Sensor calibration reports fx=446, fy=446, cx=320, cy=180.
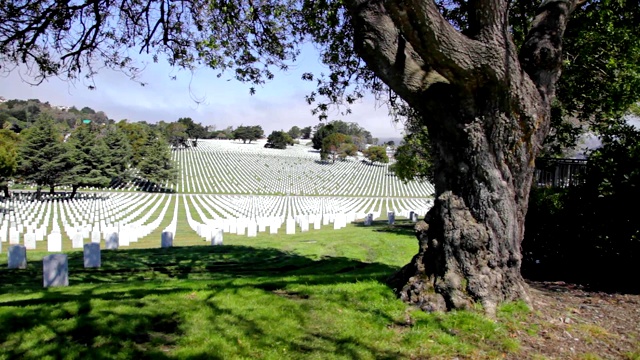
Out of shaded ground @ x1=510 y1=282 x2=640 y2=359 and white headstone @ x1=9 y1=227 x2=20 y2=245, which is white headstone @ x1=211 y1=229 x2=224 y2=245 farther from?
shaded ground @ x1=510 y1=282 x2=640 y2=359

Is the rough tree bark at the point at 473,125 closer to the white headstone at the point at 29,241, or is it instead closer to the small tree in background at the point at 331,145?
the white headstone at the point at 29,241

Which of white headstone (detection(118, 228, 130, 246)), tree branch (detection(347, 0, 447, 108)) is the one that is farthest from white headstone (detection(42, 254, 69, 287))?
white headstone (detection(118, 228, 130, 246))

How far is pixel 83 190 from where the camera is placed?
60.4 meters


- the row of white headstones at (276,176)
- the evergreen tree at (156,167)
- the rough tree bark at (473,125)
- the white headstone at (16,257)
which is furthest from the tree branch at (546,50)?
the evergreen tree at (156,167)

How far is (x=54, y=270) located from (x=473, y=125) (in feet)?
25.6

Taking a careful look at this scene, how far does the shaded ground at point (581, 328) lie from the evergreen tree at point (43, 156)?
55.0 metres

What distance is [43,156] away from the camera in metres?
50.4

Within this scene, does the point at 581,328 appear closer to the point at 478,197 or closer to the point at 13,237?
the point at 478,197

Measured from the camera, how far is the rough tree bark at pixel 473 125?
16.1ft

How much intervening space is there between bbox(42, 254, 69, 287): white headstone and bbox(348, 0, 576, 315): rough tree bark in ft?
21.1

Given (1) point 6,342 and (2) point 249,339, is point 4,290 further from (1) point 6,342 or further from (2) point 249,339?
(2) point 249,339

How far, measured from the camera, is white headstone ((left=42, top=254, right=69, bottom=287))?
8305mm

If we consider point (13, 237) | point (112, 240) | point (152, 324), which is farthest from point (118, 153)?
point (152, 324)

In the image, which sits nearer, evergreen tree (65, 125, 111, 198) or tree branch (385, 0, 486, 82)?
tree branch (385, 0, 486, 82)
